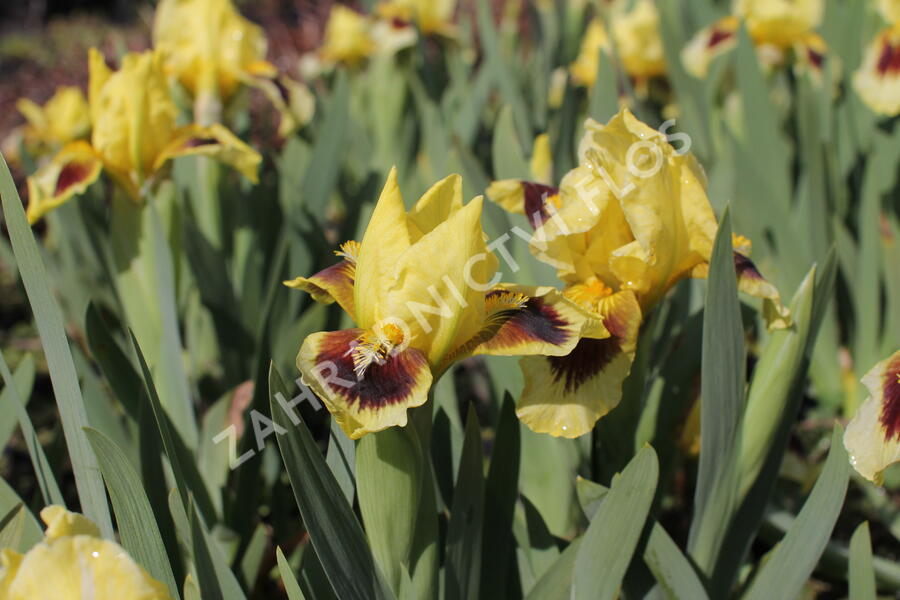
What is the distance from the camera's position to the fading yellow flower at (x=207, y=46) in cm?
210

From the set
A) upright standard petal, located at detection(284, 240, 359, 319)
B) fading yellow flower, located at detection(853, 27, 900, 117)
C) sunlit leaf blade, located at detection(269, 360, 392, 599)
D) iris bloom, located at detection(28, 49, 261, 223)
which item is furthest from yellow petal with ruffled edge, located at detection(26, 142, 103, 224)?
fading yellow flower, located at detection(853, 27, 900, 117)

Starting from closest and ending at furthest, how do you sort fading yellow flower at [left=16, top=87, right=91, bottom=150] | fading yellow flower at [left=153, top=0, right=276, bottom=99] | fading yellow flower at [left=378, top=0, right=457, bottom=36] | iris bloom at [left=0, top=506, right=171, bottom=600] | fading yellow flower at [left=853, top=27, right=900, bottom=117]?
iris bloom at [left=0, top=506, right=171, bottom=600], fading yellow flower at [left=853, top=27, right=900, bottom=117], fading yellow flower at [left=153, top=0, right=276, bottom=99], fading yellow flower at [left=16, top=87, right=91, bottom=150], fading yellow flower at [left=378, top=0, right=457, bottom=36]

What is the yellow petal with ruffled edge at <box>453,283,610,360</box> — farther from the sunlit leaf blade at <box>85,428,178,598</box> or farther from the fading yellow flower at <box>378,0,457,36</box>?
the fading yellow flower at <box>378,0,457,36</box>

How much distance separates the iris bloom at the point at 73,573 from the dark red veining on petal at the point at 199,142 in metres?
1.11

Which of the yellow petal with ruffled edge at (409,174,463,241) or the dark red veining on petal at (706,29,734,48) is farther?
the dark red veining on petal at (706,29,734,48)

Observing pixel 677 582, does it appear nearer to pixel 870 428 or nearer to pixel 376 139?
pixel 870 428

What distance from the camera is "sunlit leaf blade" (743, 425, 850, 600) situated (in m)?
1.04

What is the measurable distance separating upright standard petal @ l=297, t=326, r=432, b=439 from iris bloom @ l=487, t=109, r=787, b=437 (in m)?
0.20

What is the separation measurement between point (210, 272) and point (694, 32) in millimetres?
1982

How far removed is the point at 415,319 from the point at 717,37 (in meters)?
2.03

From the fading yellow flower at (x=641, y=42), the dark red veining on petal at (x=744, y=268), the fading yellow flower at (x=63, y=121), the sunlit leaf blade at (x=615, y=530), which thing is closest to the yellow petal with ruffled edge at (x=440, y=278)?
the sunlit leaf blade at (x=615, y=530)

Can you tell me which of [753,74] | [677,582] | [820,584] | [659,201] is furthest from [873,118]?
[677,582]

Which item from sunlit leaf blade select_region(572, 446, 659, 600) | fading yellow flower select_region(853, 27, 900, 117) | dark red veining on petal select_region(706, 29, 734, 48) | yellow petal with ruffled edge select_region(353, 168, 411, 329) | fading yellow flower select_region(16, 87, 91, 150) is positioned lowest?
sunlit leaf blade select_region(572, 446, 659, 600)

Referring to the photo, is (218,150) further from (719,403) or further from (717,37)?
(717,37)
